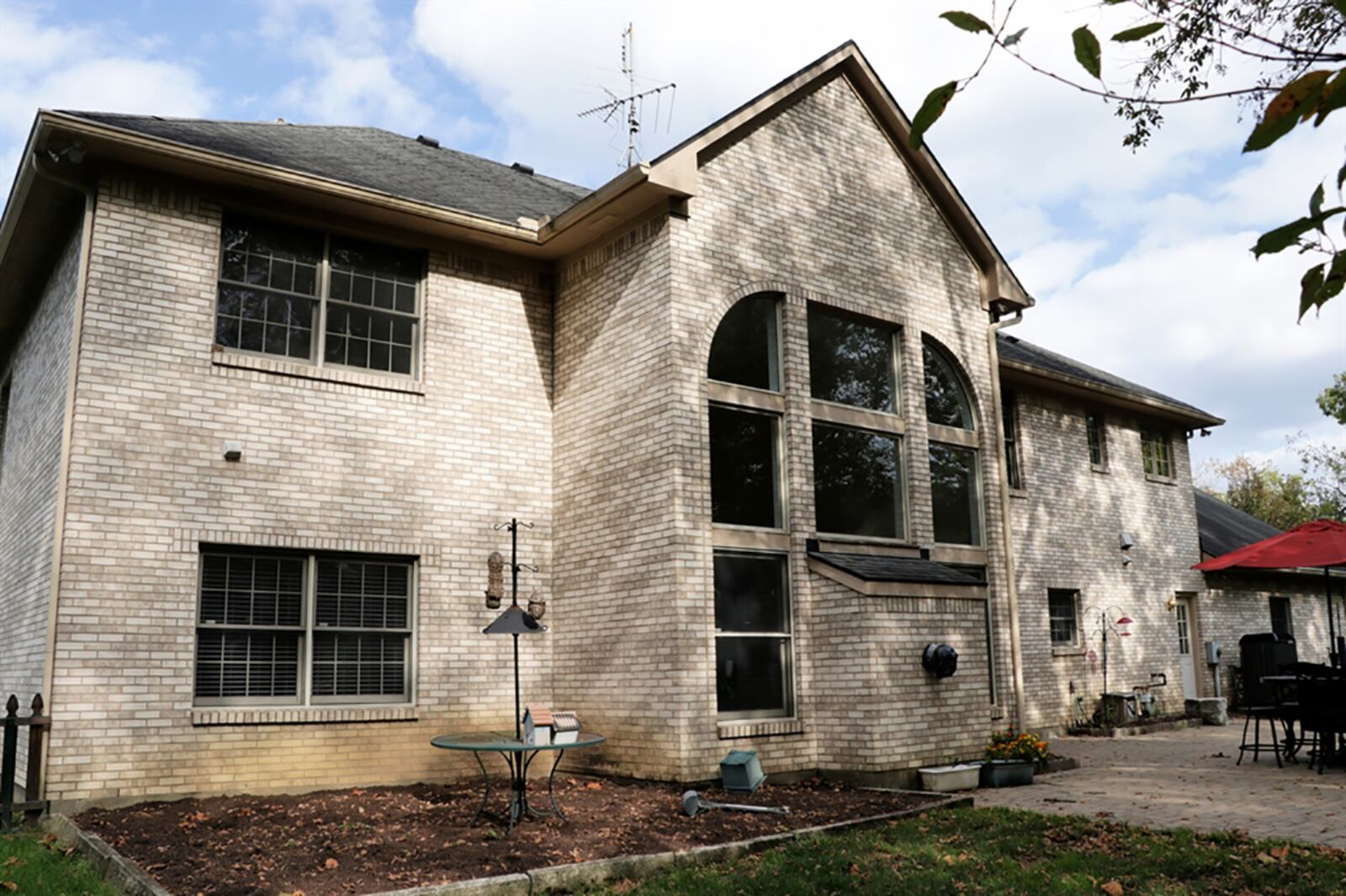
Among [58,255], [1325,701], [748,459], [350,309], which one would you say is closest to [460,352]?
[350,309]

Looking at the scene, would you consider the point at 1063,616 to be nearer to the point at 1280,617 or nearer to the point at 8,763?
the point at 1280,617

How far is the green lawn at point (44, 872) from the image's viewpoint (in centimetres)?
644

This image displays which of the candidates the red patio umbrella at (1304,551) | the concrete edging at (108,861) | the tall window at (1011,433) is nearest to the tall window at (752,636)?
the concrete edging at (108,861)

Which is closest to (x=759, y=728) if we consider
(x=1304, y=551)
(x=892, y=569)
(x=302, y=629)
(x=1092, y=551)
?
(x=892, y=569)

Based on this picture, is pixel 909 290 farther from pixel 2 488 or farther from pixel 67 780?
pixel 2 488

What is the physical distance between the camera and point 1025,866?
6.97 m

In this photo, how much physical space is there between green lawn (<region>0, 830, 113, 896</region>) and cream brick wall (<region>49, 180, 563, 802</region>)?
128 cm

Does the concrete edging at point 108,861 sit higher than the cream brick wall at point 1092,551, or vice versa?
the cream brick wall at point 1092,551

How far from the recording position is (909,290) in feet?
44.4

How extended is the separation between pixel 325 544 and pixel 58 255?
4656 millimetres

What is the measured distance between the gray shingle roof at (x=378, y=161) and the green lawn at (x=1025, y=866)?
25.0 ft

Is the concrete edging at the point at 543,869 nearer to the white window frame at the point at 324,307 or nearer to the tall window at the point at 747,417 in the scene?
the tall window at the point at 747,417

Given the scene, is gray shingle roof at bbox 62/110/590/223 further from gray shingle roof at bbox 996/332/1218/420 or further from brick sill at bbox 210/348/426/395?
gray shingle roof at bbox 996/332/1218/420

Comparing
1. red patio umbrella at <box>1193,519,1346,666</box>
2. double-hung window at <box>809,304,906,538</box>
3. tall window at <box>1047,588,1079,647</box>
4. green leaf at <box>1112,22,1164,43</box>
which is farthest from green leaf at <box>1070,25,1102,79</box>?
tall window at <box>1047,588,1079,647</box>
